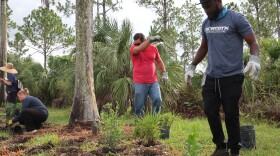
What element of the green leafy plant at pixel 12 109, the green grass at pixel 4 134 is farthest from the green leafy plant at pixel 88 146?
the green leafy plant at pixel 12 109

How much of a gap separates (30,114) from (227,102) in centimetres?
474

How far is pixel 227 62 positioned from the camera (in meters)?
3.84

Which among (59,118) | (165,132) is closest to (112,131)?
(165,132)

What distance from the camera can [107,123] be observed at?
4469 mm

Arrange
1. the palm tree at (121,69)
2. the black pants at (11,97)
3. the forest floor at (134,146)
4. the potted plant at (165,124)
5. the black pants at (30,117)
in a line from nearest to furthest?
the forest floor at (134,146), the potted plant at (165,124), the black pants at (30,117), the palm tree at (121,69), the black pants at (11,97)

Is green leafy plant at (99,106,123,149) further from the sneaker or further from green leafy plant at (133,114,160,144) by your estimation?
the sneaker

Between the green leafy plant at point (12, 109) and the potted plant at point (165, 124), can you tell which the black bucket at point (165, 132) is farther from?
the green leafy plant at point (12, 109)

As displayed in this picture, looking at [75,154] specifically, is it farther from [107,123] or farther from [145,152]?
[145,152]

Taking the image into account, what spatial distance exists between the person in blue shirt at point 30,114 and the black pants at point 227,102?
14.6 feet

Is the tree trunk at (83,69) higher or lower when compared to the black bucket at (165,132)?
higher

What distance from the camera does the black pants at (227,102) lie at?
3.79m

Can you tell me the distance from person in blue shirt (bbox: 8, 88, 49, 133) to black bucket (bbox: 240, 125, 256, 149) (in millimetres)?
4352

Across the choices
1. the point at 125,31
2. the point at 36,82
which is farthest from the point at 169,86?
the point at 36,82

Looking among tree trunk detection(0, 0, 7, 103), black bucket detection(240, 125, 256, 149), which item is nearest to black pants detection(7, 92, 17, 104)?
tree trunk detection(0, 0, 7, 103)
